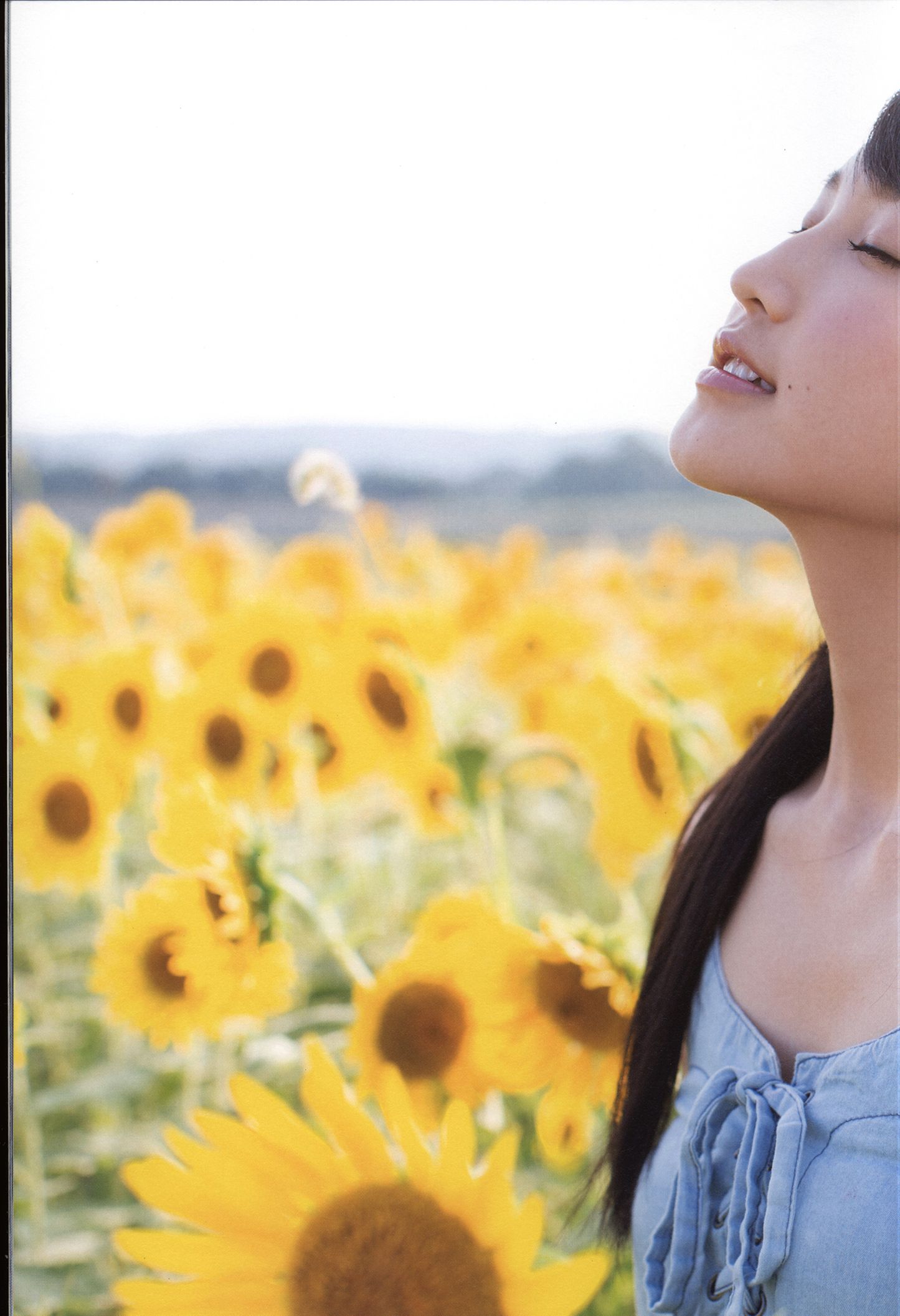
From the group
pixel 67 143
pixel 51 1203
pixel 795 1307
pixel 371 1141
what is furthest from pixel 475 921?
pixel 67 143

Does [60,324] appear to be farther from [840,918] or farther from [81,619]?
[840,918]

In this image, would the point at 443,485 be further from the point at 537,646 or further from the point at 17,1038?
the point at 17,1038

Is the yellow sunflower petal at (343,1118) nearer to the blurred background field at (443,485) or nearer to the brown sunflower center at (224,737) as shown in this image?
the brown sunflower center at (224,737)

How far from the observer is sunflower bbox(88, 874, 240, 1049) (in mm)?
528

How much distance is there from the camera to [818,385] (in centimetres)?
37

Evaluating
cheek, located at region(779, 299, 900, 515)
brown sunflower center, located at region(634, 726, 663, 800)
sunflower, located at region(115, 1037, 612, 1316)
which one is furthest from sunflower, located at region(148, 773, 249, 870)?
cheek, located at region(779, 299, 900, 515)

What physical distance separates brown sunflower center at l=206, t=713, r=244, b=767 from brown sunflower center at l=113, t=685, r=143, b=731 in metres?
0.04

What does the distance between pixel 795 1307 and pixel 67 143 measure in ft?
2.01

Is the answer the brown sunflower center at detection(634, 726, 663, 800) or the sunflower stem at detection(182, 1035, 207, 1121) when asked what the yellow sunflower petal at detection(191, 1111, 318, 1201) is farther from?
→ the brown sunflower center at detection(634, 726, 663, 800)

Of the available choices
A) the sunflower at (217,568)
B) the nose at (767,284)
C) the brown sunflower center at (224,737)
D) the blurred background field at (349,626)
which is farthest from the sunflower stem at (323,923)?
the nose at (767,284)

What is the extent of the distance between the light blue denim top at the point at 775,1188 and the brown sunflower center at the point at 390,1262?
74mm

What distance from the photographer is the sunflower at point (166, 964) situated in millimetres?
528

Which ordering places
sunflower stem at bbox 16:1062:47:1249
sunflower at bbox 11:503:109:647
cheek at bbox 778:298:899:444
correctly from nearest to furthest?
cheek at bbox 778:298:899:444 < sunflower stem at bbox 16:1062:47:1249 < sunflower at bbox 11:503:109:647

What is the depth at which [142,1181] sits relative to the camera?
1.52 ft
